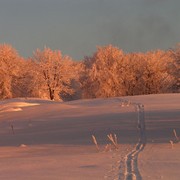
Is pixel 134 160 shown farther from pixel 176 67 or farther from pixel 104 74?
pixel 104 74

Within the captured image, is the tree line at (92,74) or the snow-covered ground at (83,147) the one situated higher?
the tree line at (92,74)

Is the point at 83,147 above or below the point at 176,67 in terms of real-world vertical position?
below

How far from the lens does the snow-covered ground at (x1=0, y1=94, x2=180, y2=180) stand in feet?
28.8

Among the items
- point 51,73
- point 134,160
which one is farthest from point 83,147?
point 51,73

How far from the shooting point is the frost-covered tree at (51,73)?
189 ft

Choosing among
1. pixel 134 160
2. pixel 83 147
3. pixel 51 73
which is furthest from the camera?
pixel 51 73

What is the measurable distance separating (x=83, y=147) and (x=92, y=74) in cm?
Result: 4851

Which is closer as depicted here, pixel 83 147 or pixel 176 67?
pixel 83 147

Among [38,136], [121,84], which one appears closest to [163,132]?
[38,136]

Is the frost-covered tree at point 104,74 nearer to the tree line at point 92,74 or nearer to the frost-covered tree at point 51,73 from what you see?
the tree line at point 92,74

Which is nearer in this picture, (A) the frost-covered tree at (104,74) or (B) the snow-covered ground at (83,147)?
(B) the snow-covered ground at (83,147)

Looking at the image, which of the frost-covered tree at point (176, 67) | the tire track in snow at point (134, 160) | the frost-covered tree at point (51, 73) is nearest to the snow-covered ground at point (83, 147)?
the tire track in snow at point (134, 160)

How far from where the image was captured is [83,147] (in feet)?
47.1

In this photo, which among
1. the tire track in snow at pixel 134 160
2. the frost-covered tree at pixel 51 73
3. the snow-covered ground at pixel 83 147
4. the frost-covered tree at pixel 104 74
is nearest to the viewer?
the tire track in snow at pixel 134 160
